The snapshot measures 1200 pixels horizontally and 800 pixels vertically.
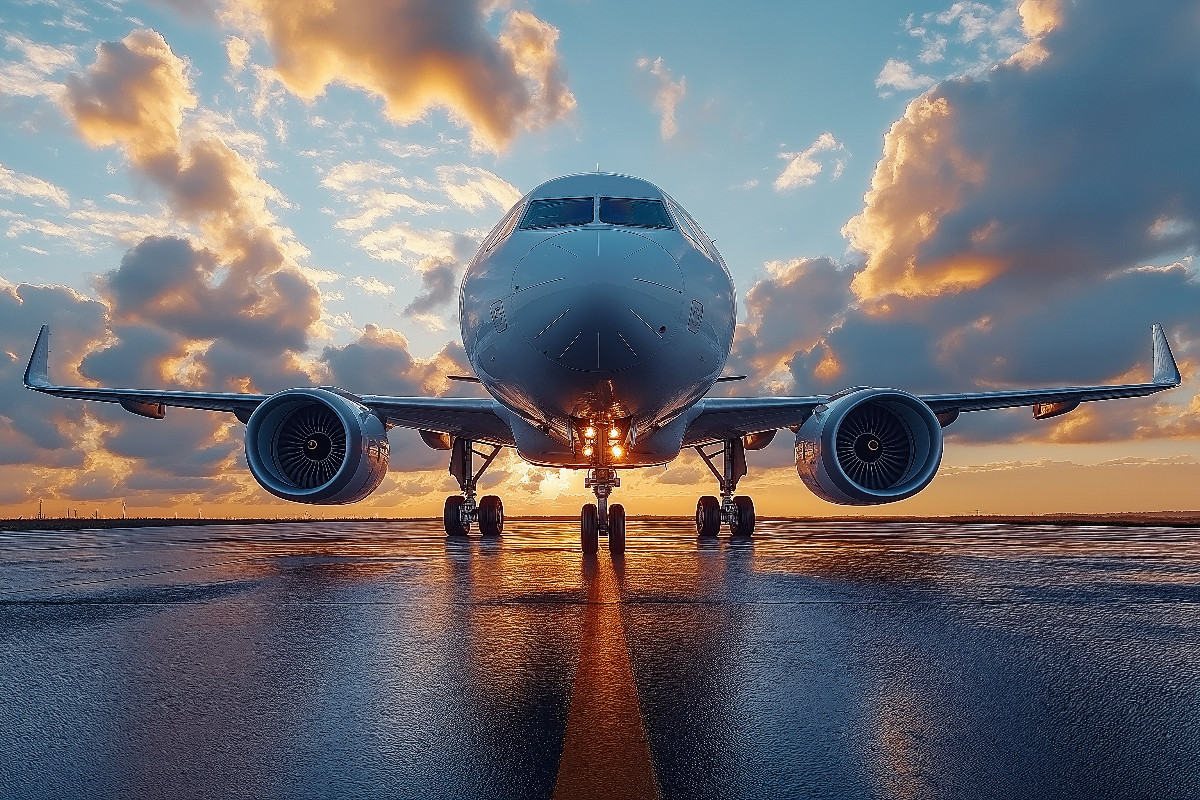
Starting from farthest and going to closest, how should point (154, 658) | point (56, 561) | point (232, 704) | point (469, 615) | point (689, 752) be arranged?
point (56, 561), point (469, 615), point (154, 658), point (232, 704), point (689, 752)

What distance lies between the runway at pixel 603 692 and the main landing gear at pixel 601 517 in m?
3.76

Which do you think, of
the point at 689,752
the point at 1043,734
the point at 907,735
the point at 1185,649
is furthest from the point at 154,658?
the point at 1185,649

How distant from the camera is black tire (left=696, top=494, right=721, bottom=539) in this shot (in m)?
16.6

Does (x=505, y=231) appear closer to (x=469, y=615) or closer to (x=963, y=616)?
(x=469, y=615)

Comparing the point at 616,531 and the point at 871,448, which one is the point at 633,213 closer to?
the point at 616,531

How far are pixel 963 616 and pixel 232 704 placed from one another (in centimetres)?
449

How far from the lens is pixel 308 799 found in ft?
7.21

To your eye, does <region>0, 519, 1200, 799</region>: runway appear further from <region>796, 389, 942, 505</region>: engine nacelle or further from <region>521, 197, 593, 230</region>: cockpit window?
<region>796, 389, 942, 505</region>: engine nacelle

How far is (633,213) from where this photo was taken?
26.9 ft

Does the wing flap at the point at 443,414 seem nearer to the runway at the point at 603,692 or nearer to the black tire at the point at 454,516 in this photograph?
the black tire at the point at 454,516

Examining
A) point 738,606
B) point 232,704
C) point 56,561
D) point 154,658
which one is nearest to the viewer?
point 232,704

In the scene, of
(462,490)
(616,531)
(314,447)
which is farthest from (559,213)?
(462,490)

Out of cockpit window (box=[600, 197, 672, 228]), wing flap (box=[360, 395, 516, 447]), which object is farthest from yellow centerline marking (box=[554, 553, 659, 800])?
wing flap (box=[360, 395, 516, 447])

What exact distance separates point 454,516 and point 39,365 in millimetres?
9820
